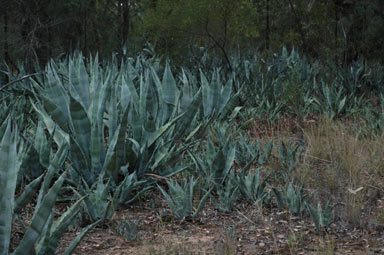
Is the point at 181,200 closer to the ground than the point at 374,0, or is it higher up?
closer to the ground

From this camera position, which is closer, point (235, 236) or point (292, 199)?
point (235, 236)

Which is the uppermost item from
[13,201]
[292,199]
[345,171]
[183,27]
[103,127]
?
[13,201]

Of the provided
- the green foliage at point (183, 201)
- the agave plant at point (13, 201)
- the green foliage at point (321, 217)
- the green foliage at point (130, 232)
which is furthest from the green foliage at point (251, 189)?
the agave plant at point (13, 201)

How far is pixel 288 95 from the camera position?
21.5ft

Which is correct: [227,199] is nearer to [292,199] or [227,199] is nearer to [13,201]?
[292,199]

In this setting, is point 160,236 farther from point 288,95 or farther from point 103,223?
point 288,95

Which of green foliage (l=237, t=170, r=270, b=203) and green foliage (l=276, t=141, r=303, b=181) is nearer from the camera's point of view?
green foliage (l=237, t=170, r=270, b=203)

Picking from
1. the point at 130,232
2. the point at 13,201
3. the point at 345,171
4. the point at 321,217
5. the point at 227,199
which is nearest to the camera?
the point at 13,201

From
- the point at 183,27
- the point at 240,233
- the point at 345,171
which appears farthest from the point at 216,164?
the point at 183,27

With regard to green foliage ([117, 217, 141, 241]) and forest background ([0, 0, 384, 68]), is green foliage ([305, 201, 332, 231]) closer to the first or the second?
green foliage ([117, 217, 141, 241])

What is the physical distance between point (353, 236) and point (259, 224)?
0.50 m

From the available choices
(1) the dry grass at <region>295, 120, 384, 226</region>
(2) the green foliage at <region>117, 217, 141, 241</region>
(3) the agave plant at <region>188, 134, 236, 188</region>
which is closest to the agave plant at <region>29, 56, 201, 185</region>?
(3) the agave plant at <region>188, 134, 236, 188</region>

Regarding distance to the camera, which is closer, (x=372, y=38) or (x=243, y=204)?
(x=243, y=204)

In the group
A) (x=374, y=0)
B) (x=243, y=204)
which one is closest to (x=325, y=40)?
(x=374, y=0)
